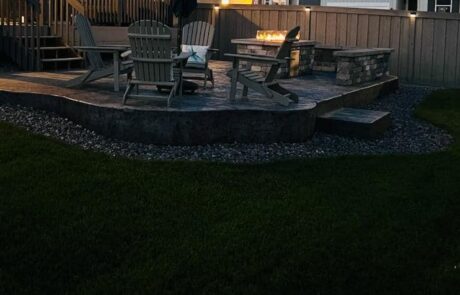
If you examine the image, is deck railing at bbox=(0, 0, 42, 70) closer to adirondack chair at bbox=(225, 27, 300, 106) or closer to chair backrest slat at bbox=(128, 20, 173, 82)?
chair backrest slat at bbox=(128, 20, 173, 82)

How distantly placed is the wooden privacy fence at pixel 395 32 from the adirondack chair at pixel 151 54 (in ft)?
23.4

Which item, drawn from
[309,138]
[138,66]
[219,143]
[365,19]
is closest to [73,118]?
[138,66]

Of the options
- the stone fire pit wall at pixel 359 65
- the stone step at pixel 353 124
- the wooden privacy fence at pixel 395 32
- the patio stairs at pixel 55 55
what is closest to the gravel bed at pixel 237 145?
the stone step at pixel 353 124

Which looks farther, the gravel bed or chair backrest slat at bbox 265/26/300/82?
chair backrest slat at bbox 265/26/300/82

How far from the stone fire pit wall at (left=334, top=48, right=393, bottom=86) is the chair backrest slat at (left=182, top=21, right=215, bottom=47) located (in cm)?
205

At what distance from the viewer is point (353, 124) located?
739cm

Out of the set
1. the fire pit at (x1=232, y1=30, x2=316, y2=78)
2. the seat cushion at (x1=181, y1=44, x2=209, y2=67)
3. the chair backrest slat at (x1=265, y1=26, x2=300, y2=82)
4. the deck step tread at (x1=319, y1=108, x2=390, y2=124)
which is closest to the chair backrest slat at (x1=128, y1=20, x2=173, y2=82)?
the chair backrest slat at (x1=265, y1=26, x2=300, y2=82)

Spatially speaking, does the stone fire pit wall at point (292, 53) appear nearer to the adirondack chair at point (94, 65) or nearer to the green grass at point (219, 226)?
the adirondack chair at point (94, 65)

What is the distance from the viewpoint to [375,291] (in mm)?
3805

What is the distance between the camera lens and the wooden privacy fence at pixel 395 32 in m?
12.4

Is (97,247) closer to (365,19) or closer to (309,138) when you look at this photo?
(309,138)

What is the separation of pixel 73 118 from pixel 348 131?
3142 mm

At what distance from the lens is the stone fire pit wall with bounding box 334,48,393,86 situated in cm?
1004

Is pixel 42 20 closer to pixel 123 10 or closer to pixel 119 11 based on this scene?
pixel 119 11
